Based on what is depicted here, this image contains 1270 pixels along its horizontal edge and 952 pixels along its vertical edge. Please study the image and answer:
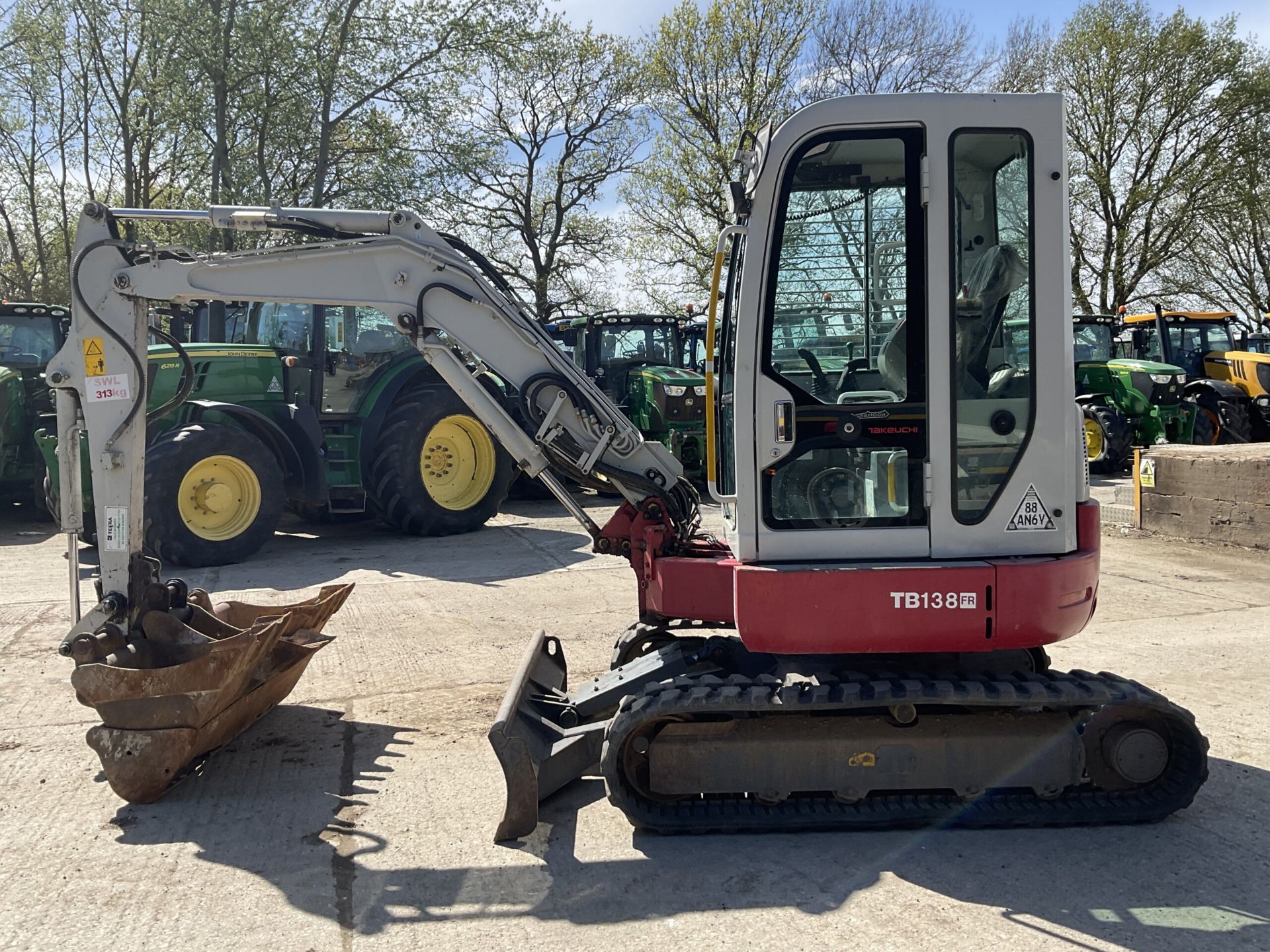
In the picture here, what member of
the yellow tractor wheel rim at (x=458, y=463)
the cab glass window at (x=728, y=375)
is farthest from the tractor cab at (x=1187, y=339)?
the cab glass window at (x=728, y=375)

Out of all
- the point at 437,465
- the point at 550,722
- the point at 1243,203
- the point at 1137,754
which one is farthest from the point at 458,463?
the point at 1243,203

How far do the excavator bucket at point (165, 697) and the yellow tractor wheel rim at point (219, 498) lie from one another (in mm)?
4806

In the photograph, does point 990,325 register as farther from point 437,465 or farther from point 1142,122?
point 1142,122

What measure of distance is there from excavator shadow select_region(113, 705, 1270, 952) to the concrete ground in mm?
10

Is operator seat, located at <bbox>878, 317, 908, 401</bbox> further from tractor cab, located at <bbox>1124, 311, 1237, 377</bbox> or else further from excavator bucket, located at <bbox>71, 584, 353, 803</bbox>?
tractor cab, located at <bbox>1124, 311, 1237, 377</bbox>

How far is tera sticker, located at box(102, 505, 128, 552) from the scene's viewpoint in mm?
4684

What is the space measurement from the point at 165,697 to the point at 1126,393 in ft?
55.8

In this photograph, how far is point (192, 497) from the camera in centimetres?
940

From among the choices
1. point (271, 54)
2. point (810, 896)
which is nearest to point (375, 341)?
point (810, 896)

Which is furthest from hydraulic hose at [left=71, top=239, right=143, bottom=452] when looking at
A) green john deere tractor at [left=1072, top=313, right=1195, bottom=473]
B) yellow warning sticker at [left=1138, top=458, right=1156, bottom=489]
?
green john deere tractor at [left=1072, top=313, right=1195, bottom=473]

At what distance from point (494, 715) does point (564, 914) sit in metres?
2.08

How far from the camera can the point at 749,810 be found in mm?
3977

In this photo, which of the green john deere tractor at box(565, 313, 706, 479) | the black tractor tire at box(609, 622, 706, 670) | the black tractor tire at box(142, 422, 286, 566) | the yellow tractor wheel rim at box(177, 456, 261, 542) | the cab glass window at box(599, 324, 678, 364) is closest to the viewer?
the black tractor tire at box(609, 622, 706, 670)

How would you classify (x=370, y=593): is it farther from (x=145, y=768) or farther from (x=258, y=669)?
(x=145, y=768)
